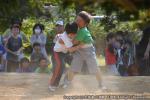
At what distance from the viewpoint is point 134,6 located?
3.35 meters

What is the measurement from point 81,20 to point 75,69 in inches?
36.5

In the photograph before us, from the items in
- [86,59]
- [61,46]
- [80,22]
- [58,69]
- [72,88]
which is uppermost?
[80,22]

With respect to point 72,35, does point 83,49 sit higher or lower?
lower

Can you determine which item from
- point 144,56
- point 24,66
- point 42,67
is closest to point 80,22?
point 42,67

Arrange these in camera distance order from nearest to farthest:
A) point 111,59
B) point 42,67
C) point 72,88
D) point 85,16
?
point 85,16
point 72,88
point 42,67
point 111,59

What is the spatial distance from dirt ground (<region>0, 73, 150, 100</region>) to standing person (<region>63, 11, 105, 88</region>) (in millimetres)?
340

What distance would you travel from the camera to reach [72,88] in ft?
31.7

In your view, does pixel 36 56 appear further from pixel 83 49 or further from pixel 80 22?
pixel 80 22

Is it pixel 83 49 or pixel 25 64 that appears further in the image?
pixel 25 64

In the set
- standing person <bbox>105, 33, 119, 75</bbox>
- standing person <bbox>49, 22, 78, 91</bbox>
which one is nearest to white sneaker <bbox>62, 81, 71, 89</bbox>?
standing person <bbox>49, 22, 78, 91</bbox>

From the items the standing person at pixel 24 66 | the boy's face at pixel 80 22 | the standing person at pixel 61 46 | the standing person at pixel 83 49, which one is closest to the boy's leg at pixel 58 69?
the standing person at pixel 61 46

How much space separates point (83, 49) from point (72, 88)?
92cm

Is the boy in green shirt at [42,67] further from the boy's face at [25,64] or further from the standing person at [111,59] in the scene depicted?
the standing person at [111,59]

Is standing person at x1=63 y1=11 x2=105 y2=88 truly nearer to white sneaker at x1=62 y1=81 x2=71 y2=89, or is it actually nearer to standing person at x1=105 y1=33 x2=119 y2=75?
white sneaker at x1=62 y1=81 x2=71 y2=89
